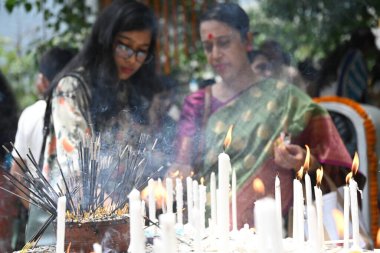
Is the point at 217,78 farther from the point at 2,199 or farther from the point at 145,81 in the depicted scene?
the point at 2,199

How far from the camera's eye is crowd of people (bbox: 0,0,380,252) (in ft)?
8.27

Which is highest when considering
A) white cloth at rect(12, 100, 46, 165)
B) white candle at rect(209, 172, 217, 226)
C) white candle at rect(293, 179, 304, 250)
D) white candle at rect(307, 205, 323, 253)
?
white cloth at rect(12, 100, 46, 165)

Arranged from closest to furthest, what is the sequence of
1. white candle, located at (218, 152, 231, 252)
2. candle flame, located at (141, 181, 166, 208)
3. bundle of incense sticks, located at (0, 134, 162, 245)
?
white candle, located at (218, 152, 231, 252) → bundle of incense sticks, located at (0, 134, 162, 245) → candle flame, located at (141, 181, 166, 208)

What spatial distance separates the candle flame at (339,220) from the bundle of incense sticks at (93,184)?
0.82 m

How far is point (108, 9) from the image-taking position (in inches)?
106

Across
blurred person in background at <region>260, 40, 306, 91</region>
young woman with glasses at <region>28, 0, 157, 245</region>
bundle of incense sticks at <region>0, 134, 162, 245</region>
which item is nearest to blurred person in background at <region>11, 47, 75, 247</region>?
young woman with glasses at <region>28, 0, 157, 245</region>

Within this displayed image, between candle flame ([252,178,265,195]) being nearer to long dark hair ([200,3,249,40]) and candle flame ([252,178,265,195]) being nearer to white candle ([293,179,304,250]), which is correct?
long dark hair ([200,3,249,40])

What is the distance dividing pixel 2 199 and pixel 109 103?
66 cm

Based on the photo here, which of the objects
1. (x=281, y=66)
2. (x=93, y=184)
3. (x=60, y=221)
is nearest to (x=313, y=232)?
(x=60, y=221)

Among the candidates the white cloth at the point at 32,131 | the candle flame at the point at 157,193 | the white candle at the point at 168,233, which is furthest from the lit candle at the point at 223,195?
the white cloth at the point at 32,131

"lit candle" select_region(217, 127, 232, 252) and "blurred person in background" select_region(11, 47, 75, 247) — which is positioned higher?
"blurred person in background" select_region(11, 47, 75, 247)

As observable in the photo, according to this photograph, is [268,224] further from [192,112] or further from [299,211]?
[192,112]

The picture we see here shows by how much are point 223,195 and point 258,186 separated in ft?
3.04

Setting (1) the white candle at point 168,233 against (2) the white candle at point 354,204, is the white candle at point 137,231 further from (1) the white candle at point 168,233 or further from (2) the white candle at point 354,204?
(2) the white candle at point 354,204
